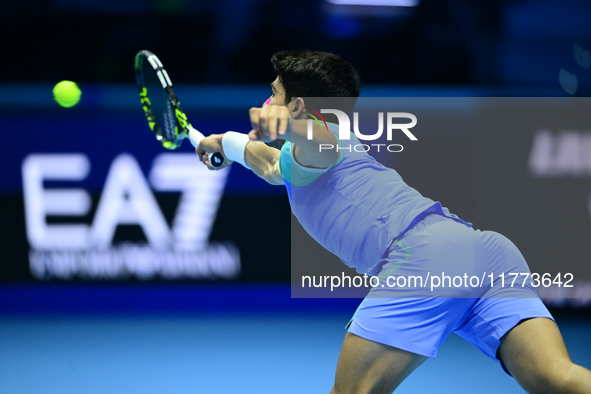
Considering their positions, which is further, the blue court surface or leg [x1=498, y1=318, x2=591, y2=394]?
the blue court surface

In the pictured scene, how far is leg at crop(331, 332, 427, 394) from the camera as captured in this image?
163 cm

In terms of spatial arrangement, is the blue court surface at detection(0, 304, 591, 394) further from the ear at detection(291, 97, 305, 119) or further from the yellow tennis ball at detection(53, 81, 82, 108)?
the ear at detection(291, 97, 305, 119)

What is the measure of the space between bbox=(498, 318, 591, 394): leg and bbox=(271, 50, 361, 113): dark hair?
871mm

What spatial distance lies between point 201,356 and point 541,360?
8.37ft

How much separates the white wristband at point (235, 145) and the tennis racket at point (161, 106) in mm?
381

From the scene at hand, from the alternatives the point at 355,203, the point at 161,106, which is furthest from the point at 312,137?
the point at 161,106

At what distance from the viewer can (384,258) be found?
5.78ft

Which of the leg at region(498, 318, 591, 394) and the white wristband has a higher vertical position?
the white wristband

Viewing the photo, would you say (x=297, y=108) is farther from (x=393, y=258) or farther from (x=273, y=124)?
(x=393, y=258)

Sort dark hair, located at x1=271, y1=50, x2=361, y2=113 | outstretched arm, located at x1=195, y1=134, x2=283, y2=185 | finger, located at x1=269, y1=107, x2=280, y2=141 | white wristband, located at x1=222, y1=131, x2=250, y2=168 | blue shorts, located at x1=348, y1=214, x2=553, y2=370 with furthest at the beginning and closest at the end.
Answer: white wristband, located at x1=222, y1=131, x2=250, y2=168 → outstretched arm, located at x1=195, y1=134, x2=283, y2=185 → dark hair, located at x1=271, y1=50, x2=361, y2=113 → blue shorts, located at x1=348, y1=214, x2=553, y2=370 → finger, located at x1=269, y1=107, x2=280, y2=141

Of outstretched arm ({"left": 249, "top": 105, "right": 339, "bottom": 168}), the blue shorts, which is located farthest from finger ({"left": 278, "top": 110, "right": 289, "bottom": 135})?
the blue shorts

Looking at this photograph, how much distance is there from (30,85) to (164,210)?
1.42 metres

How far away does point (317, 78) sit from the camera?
6.10ft

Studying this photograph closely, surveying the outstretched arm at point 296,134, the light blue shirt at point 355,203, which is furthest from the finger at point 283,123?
the light blue shirt at point 355,203
